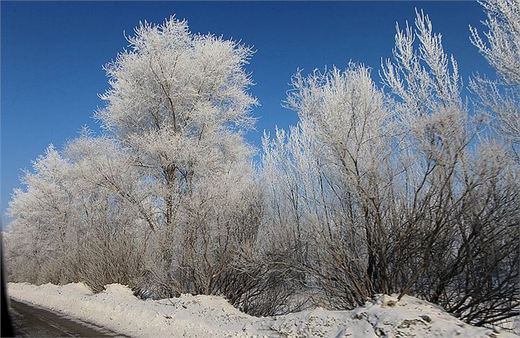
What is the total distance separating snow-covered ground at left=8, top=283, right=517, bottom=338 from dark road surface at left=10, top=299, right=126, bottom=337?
448mm

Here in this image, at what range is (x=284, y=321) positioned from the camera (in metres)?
11.3

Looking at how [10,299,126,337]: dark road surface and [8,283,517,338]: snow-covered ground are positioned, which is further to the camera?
[10,299,126,337]: dark road surface

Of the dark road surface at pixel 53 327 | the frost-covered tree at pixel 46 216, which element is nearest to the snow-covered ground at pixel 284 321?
the dark road surface at pixel 53 327

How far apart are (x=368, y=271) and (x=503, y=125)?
4.78 m

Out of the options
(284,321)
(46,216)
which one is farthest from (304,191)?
(46,216)

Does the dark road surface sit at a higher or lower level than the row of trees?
lower

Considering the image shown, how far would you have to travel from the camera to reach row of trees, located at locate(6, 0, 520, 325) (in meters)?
11.3

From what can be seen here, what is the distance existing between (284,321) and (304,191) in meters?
5.50

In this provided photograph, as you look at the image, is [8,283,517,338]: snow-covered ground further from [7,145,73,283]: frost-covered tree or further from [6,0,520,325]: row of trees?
[7,145,73,283]: frost-covered tree

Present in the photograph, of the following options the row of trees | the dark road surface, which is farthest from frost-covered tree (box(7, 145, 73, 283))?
the dark road surface

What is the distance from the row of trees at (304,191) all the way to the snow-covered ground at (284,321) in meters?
1.49

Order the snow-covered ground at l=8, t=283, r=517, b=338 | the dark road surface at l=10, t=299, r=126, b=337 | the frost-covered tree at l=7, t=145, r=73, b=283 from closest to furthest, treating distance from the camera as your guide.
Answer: the snow-covered ground at l=8, t=283, r=517, b=338
the dark road surface at l=10, t=299, r=126, b=337
the frost-covered tree at l=7, t=145, r=73, b=283

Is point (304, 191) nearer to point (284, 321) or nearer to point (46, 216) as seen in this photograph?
point (284, 321)

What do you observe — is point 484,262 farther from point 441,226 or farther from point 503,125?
point 503,125
